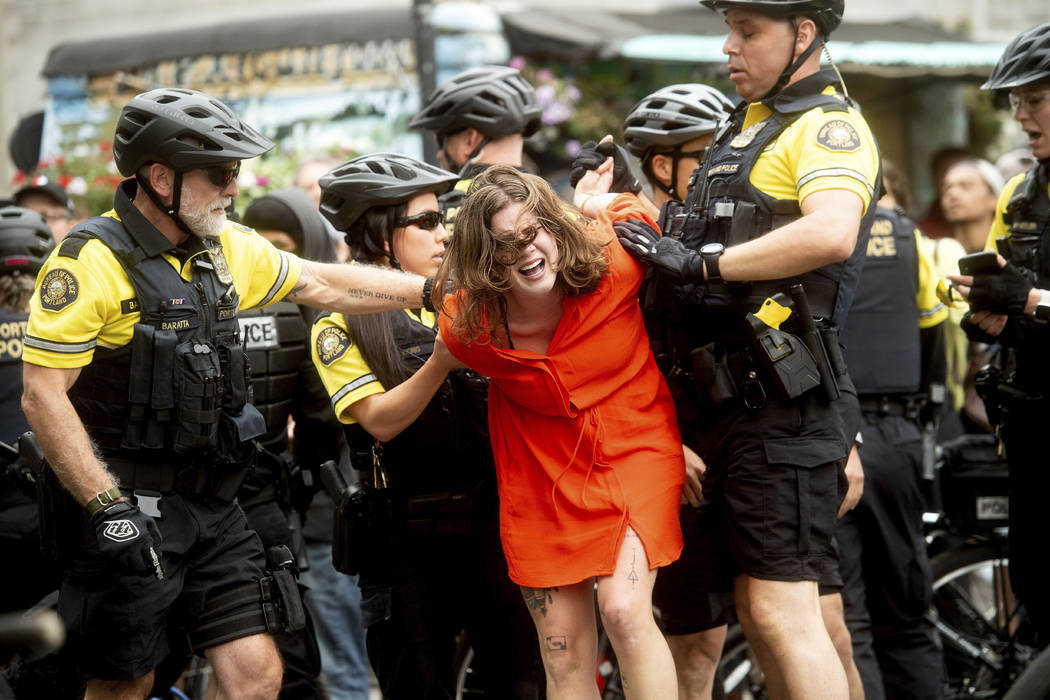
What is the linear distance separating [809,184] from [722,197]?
31 centimetres

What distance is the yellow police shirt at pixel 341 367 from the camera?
14.4 feet

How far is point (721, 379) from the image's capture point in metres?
3.93

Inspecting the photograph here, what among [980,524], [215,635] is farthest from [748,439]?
[980,524]

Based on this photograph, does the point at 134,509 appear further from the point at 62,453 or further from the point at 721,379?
the point at 721,379

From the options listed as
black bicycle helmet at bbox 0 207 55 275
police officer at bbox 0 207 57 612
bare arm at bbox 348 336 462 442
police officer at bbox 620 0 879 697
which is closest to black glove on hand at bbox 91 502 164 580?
bare arm at bbox 348 336 462 442

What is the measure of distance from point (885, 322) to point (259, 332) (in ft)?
8.75

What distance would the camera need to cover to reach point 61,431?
3.80 metres

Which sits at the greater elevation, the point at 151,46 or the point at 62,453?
the point at 151,46

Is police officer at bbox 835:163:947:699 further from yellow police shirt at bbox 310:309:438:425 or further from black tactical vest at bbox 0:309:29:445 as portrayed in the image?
black tactical vest at bbox 0:309:29:445

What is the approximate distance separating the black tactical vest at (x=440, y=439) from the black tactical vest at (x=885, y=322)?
6.26 feet

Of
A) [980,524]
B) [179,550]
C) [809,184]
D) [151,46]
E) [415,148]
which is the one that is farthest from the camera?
[151,46]

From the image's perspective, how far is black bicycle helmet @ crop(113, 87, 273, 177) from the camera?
4066mm

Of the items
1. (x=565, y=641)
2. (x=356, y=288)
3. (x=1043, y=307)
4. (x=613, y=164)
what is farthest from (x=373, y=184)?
(x=1043, y=307)

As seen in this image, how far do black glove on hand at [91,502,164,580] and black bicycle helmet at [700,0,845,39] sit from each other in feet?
7.71
